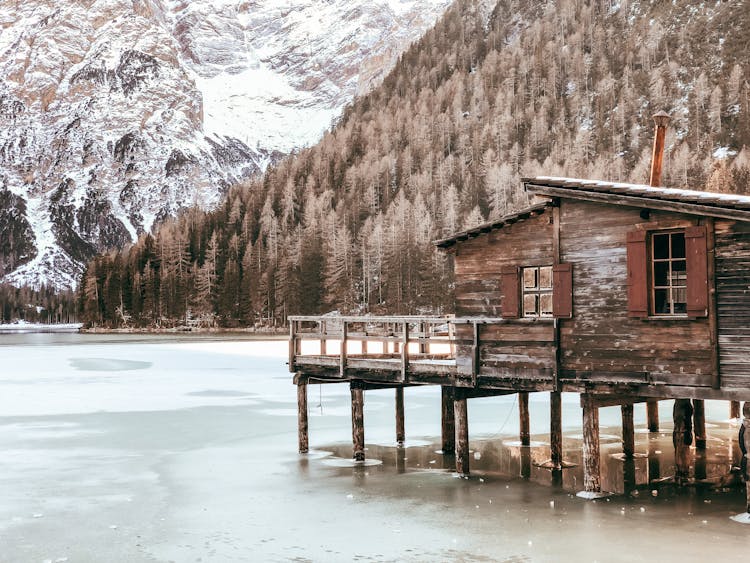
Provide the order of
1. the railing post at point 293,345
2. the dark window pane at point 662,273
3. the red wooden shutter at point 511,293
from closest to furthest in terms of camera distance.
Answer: the red wooden shutter at point 511,293 → the dark window pane at point 662,273 → the railing post at point 293,345

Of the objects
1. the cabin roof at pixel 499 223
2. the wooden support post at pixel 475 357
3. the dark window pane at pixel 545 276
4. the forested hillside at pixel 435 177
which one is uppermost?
the forested hillside at pixel 435 177

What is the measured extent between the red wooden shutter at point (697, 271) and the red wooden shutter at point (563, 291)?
3.05 meters

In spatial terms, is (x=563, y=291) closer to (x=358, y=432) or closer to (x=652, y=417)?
(x=358, y=432)

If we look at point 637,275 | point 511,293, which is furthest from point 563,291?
point 637,275

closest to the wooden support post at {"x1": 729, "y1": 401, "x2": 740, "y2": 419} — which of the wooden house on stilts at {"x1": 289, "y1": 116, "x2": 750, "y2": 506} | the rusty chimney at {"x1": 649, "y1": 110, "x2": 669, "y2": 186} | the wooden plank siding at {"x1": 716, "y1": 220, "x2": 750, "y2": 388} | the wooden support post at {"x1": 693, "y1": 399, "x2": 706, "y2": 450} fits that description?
the wooden support post at {"x1": 693, "y1": 399, "x2": 706, "y2": 450}

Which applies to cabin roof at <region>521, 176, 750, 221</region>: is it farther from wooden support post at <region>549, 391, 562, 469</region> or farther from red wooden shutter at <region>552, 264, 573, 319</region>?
wooden support post at <region>549, 391, 562, 469</region>

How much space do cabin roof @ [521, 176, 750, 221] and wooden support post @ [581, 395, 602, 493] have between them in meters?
4.76

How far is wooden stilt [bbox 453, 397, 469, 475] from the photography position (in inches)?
880

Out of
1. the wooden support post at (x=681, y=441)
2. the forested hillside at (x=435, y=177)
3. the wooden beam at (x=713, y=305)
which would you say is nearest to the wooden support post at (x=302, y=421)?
the wooden support post at (x=681, y=441)

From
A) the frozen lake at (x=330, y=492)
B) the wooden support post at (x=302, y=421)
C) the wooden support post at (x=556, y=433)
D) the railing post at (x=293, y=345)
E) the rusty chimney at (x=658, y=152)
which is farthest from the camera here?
the railing post at (x=293, y=345)

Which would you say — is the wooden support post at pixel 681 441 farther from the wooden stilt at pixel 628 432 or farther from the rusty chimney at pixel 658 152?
the rusty chimney at pixel 658 152

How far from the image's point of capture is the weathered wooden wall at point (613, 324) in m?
18.2

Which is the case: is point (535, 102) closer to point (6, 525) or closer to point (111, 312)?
point (111, 312)

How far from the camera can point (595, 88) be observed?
7215 inches
